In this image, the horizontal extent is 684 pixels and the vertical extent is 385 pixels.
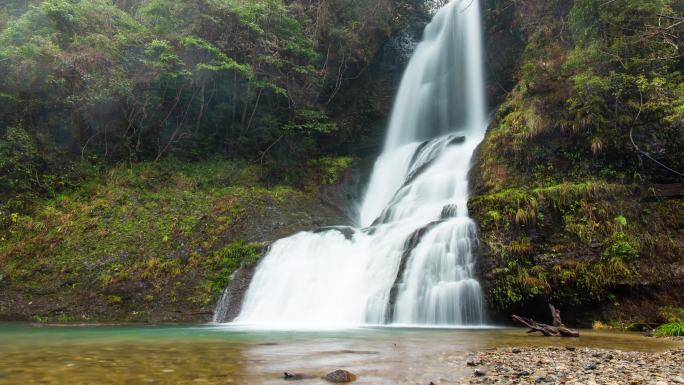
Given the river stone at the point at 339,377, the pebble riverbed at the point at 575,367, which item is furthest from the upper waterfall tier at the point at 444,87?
the river stone at the point at 339,377

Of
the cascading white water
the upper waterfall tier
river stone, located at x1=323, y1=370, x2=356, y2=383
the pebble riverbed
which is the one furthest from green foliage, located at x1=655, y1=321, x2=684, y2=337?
the upper waterfall tier

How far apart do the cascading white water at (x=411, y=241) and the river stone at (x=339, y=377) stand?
552 cm

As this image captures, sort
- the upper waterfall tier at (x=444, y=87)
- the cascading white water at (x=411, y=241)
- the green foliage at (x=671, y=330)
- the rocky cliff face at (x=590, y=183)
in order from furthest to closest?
the upper waterfall tier at (x=444, y=87) < the cascading white water at (x=411, y=241) < the rocky cliff face at (x=590, y=183) < the green foliage at (x=671, y=330)

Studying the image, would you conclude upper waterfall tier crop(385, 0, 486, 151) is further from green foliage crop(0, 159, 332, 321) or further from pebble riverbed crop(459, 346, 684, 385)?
pebble riverbed crop(459, 346, 684, 385)

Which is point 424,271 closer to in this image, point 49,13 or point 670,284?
point 670,284

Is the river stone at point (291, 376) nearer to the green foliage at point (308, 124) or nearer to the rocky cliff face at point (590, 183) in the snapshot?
the rocky cliff face at point (590, 183)

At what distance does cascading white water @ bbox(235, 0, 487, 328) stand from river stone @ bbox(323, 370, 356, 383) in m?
5.52

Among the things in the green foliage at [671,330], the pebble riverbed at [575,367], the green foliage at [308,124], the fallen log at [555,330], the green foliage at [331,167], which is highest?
the green foliage at [308,124]

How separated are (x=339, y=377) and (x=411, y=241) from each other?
23.1ft

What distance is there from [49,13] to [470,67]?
1659cm

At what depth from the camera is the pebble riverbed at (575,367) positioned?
3713 mm

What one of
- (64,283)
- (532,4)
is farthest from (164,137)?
(532,4)

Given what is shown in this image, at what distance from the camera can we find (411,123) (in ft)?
65.2

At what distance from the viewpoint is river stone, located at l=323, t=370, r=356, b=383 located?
392 cm
